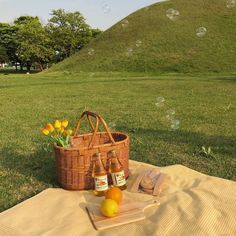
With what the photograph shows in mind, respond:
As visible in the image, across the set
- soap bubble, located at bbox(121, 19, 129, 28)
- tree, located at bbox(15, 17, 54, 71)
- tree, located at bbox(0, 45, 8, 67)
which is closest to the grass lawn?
soap bubble, located at bbox(121, 19, 129, 28)

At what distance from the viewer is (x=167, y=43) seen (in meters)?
38.8

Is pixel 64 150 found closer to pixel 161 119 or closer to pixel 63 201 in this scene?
pixel 63 201

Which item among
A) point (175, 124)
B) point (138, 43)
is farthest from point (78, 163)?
point (138, 43)

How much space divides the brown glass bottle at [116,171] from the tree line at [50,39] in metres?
56.5

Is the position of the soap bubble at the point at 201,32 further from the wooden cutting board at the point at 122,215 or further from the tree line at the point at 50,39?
the wooden cutting board at the point at 122,215

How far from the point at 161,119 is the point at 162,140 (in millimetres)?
2051

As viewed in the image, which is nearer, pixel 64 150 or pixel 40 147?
pixel 64 150

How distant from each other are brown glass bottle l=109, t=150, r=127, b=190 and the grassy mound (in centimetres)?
2825

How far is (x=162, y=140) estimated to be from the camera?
7016mm

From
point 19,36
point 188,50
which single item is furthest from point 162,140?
point 19,36

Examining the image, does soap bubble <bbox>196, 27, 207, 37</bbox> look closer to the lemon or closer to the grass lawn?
the grass lawn

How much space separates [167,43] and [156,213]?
36.4 metres

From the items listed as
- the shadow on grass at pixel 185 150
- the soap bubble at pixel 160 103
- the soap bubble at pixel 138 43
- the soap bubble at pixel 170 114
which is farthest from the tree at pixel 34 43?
the shadow on grass at pixel 185 150

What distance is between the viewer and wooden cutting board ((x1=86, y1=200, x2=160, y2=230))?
3703mm
